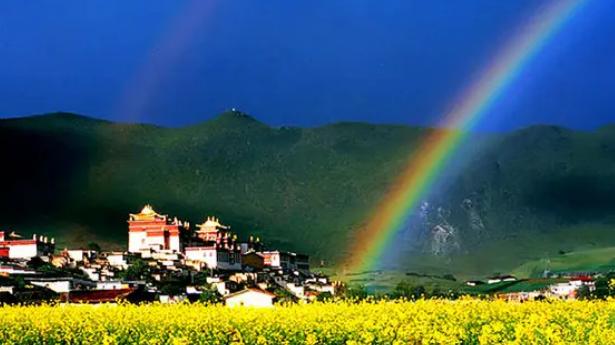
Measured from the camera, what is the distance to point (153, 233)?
128 metres

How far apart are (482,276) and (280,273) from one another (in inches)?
3302

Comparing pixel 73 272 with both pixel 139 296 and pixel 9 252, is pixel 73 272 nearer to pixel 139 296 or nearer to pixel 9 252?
pixel 9 252

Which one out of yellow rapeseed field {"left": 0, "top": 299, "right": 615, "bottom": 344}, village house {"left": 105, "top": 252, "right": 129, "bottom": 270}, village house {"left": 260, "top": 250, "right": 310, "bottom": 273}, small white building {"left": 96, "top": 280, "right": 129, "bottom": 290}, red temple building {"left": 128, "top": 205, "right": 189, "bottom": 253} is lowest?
yellow rapeseed field {"left": 0, "top": 299, "right": 615, "bottom": 344}

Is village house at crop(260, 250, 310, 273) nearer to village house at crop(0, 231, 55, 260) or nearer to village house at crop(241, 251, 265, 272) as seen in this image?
village house at crop(241, 251, 265, 272)

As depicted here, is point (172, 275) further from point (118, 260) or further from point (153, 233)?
point (153, 233)

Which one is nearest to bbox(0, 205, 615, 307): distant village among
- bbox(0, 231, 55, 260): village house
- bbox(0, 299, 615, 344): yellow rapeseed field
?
bbox(0, 231, 55, 260): village house

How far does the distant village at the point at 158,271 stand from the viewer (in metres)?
65.2

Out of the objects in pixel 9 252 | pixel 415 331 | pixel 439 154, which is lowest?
pixel 415 331

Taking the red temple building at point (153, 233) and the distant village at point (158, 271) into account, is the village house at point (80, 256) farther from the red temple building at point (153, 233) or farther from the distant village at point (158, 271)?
the red temple building at point (153, 233)

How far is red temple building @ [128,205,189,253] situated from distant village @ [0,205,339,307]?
5 centimetres

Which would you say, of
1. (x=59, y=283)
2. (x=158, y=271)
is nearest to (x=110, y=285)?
(x=59, y=283)

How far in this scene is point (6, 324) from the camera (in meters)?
20.4

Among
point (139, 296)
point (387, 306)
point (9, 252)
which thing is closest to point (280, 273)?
point (9, 252)

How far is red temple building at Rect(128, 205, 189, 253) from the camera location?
12619cm
